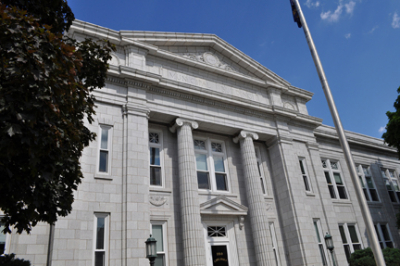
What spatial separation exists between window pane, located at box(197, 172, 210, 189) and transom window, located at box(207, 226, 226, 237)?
2.11m

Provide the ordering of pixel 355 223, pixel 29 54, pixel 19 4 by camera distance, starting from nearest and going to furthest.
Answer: pixel 29 54 < pixel 19 4 < pixel 355 223

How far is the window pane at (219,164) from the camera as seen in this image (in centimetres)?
1873

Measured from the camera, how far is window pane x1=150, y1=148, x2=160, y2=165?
16.7m

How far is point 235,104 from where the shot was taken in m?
19.3

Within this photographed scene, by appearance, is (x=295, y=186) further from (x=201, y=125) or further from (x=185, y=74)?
(x=185, y=74)

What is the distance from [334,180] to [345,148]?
42.5ft

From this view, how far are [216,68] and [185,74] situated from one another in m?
2.08

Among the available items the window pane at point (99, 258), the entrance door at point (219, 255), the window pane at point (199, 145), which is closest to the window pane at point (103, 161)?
the window pane at point (99, 258)

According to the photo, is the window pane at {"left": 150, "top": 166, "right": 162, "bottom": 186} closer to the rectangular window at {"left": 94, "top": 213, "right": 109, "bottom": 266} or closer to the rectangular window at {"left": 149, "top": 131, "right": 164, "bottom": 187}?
the rectangular window at {"left": 149, "top": 131, "right": 164, "bottom": 187}

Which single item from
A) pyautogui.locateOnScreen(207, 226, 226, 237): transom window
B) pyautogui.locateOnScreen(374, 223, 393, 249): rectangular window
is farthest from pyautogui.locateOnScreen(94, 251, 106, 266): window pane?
pyautogui.locateOnScreen(374, 223, 393, 249): rectangular window

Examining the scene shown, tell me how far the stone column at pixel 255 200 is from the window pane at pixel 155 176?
16.0 ft

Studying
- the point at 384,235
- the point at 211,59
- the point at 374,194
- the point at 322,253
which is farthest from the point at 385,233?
the point at 211,59

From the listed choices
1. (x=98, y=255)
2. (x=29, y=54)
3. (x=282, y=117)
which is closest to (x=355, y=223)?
(x=282, y=117)

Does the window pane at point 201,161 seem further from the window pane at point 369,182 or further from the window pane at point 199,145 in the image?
the window pane at point 369,182
